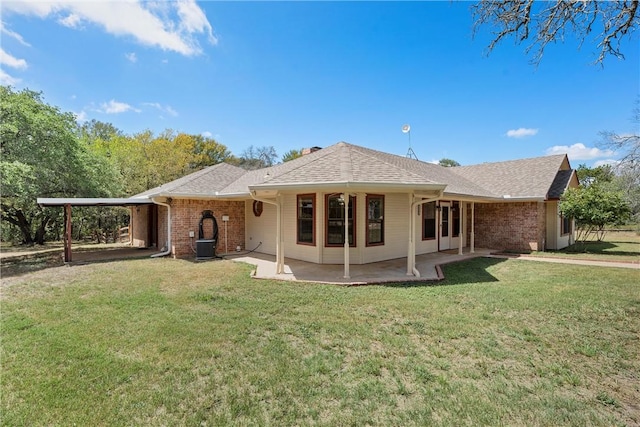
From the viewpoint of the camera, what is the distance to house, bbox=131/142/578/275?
809cm

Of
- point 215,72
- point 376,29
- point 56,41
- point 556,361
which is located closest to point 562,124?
point 376,29

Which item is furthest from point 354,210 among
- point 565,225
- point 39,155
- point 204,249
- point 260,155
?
point 260,155

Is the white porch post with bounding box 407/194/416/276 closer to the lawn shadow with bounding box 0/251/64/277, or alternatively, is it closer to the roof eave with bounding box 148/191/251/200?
the roof eave with bounding box 148/191/251/200

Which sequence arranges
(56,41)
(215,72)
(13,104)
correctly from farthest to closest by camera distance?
(215,72) → (13,104) → (56,41)

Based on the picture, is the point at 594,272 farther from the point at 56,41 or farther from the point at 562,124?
the point at 56,41

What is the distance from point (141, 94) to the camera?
1583 centimetres

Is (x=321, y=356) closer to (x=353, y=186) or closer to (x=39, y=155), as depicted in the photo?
(x=353, y=186)

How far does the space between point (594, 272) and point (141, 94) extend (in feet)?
68.6

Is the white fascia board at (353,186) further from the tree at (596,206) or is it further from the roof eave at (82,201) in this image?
the tree at (596,206)

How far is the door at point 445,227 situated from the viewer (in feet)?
41.7

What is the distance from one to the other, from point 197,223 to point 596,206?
16.2 metres

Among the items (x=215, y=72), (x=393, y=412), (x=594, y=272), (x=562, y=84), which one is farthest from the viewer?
(x=215, y=72)

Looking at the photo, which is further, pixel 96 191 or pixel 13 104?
pixel 96 191

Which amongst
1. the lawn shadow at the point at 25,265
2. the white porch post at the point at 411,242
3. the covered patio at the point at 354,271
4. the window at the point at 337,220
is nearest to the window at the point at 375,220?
the window at the point at 337,220
